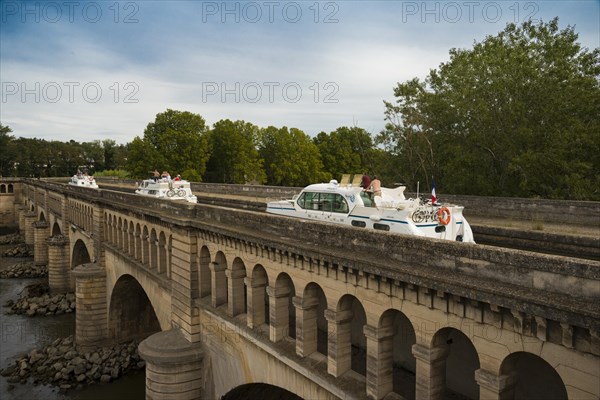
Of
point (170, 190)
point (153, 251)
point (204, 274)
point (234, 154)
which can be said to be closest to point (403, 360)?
point (204, 274)

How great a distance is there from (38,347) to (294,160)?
5123cm

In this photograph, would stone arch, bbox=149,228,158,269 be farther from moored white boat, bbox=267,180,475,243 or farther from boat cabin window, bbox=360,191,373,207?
boat cabin window, bbox=360,191,373,207

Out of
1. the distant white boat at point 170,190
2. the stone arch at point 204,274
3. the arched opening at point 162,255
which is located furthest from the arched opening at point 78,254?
the stone arch at point 204,274

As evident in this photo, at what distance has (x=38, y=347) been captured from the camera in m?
32.9

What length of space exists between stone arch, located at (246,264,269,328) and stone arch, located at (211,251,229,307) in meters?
2.33

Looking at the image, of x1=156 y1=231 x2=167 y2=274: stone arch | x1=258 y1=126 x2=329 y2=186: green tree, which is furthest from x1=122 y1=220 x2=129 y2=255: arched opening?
x1=258 y1=126 x2=329 y2=186: green tree

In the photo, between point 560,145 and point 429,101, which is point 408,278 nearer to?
point 560,145

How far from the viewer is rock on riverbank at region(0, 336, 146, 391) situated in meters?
27.8

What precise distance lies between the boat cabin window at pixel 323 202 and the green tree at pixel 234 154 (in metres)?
63.5

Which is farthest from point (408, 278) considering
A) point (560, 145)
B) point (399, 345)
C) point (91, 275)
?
point (91, 275)

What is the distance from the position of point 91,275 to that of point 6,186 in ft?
315

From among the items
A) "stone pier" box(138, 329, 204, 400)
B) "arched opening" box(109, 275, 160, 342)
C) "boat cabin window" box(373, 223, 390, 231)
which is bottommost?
"arched opening" box(109, 275, 160, 342)

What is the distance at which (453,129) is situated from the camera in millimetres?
39031

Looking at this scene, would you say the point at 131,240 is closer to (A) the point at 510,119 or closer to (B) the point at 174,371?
(B) the point at 174,371
